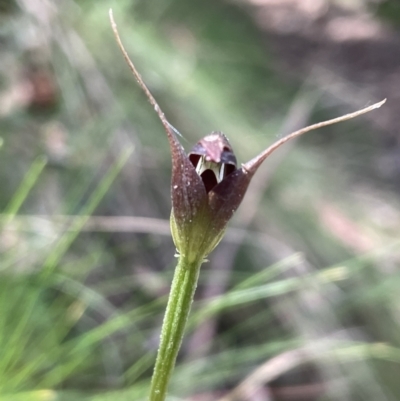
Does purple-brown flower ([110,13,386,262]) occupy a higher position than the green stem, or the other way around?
purple-brown flower ([110,13,386,262])

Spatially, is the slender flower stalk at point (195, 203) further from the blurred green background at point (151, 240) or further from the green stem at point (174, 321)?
the blurred green background at point (151, 240)

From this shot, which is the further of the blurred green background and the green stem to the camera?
the blurred green background

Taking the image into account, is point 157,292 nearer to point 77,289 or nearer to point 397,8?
point 77,289

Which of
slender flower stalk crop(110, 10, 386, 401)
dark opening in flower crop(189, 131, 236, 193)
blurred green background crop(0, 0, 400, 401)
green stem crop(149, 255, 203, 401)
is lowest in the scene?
green stem crop(149, 255, 203, 401)

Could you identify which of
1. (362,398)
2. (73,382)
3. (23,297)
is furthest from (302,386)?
(23,297)

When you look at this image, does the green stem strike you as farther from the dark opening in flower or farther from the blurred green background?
the blurred green background

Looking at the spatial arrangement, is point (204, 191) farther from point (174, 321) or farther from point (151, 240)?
point (151, 240)

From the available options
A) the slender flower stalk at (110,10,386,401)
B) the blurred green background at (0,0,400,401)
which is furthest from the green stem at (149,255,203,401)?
the blurred green background at (0,0,400,401)
